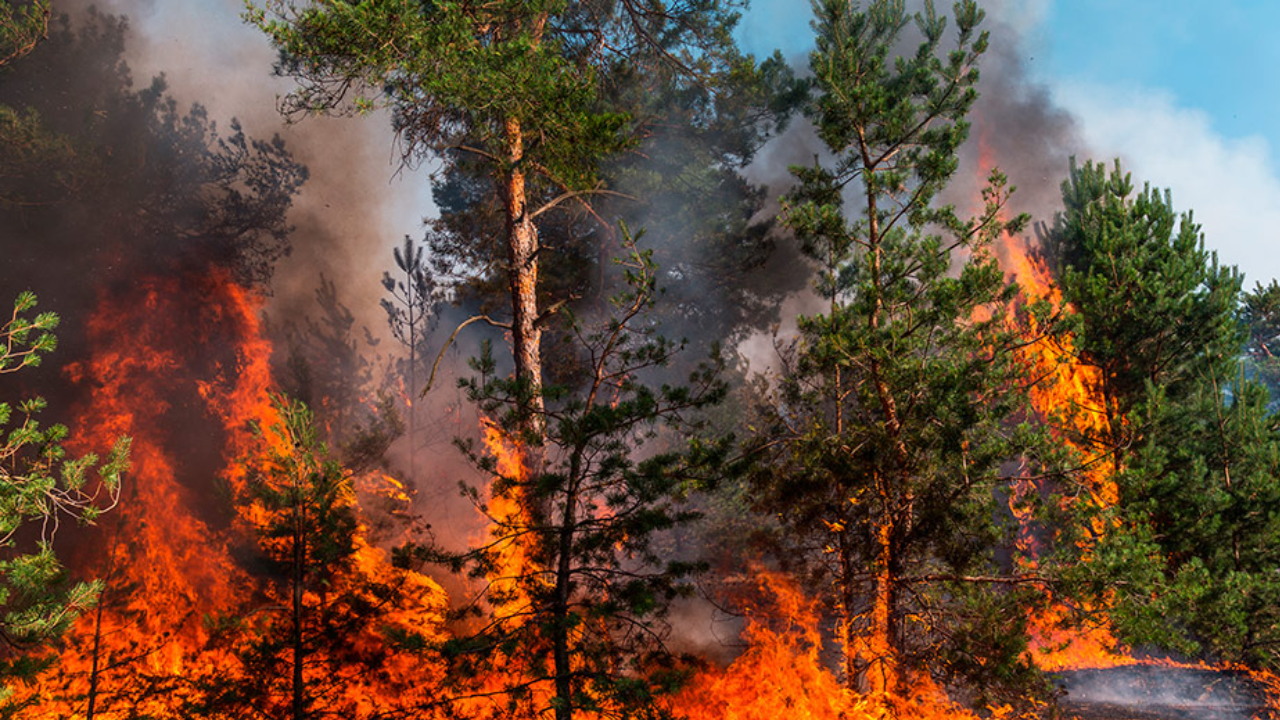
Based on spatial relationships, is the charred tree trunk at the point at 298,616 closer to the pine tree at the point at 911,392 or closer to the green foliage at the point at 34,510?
the green foliage at the point at 34,510

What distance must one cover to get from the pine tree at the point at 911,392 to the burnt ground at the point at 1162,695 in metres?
4.61

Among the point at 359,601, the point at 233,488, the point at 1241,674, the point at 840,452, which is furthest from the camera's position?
the point at 233,488

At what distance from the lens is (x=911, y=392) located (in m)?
7.34

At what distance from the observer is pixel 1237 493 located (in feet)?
34.4

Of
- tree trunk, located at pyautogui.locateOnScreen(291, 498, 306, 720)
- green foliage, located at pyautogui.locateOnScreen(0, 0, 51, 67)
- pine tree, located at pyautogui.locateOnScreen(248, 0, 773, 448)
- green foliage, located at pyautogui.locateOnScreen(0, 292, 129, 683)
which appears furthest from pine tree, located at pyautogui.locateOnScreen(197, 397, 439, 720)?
green foliage, located at pyautogui.locateOnScreen(0, 0, 51, 67)

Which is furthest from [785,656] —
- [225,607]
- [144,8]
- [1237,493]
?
[144,8]

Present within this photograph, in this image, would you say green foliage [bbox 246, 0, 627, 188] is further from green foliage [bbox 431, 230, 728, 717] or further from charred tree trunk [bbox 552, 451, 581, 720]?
charred tree trunk [bbox 552, 451, 581, 720]

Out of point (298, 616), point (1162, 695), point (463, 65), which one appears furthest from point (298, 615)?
point (1162, 695)

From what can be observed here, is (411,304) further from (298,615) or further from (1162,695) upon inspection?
(1162,695)

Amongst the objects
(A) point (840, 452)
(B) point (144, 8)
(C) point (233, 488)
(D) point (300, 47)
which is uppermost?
(B) point (144, 8)

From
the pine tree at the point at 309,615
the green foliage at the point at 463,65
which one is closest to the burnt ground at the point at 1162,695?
the pine tree at the point at 309,615

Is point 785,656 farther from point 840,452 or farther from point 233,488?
point 233,488

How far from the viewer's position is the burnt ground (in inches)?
428

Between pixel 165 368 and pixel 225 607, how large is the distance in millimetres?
4679
